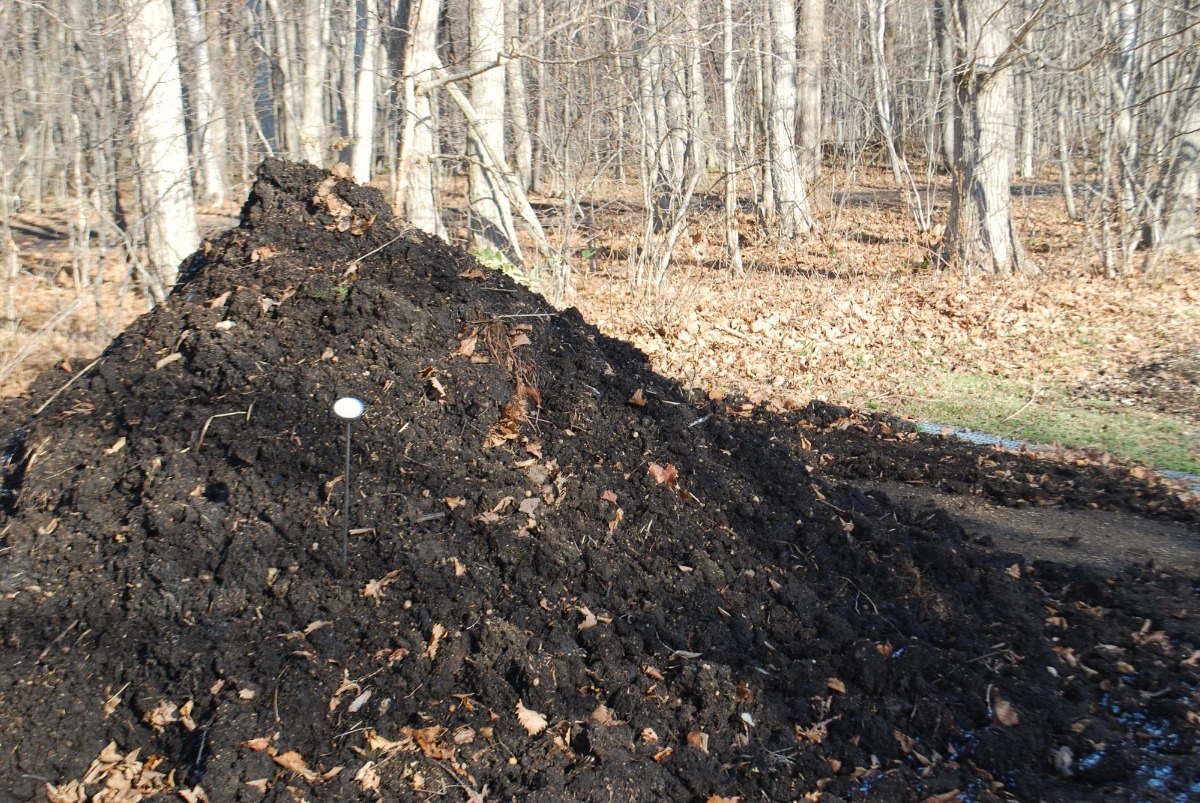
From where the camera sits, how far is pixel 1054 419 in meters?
7.80

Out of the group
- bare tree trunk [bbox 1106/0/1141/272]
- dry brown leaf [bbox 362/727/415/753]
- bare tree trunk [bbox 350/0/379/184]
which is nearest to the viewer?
dry brown leaf [bbox 362/727/415/753]

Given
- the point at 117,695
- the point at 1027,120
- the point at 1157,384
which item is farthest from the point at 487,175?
the point at 1027,120

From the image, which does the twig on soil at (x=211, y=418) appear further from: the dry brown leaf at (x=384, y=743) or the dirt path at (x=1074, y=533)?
the dirt path at (x=1074, y=533)

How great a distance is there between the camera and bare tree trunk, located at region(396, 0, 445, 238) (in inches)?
332

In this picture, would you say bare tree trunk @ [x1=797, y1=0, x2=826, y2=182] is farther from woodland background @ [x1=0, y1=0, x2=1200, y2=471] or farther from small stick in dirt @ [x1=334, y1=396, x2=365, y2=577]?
small stick in dirt @ [x1=334, y1=396, x2=365, y2=577]

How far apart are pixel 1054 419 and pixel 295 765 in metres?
6.98

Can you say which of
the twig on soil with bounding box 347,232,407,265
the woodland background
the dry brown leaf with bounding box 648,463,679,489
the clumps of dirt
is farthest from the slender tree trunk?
the dry brown leaf with bounding box 648,463,679,489

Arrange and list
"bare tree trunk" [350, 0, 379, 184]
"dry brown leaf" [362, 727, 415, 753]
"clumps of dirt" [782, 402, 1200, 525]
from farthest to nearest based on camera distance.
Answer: "bare tree trunk" [350, 0, 379, 184] < "clumps of dirt" [782, 402, 1200, 525] < "dry brown leaf" [362, 727, 415, 753]

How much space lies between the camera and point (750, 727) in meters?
3.11

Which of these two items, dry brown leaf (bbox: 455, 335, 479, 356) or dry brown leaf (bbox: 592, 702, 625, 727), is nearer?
dry brown leaf (bbox: 592, 702, 625, 727)

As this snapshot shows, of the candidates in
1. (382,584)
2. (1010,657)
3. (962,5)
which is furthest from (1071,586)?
(962,5)

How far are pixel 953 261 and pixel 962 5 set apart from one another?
3.46m

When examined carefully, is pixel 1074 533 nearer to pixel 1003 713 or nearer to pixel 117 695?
pixel 1003 713

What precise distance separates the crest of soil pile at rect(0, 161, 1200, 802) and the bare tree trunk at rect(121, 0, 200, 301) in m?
Answer: 3.96
